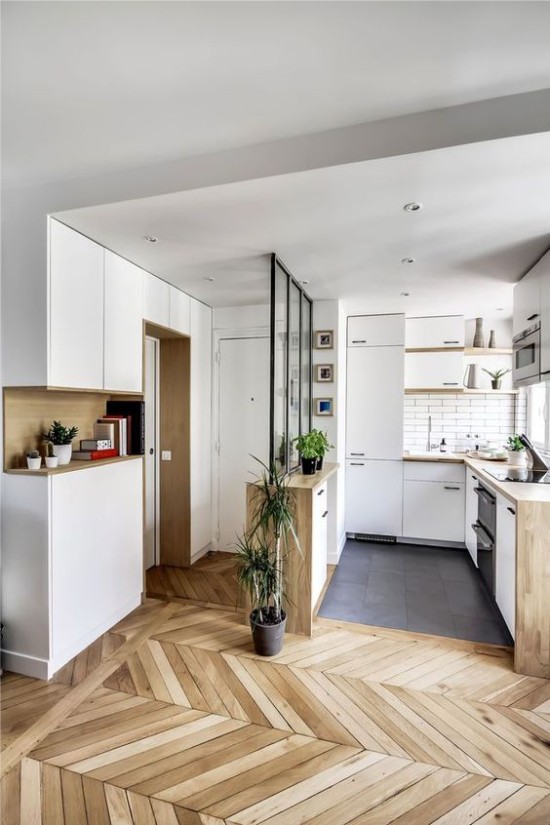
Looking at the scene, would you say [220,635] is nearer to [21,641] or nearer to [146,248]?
[21,641]

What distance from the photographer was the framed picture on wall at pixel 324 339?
12.1ft

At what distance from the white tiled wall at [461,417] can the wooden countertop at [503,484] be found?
0.56 meters

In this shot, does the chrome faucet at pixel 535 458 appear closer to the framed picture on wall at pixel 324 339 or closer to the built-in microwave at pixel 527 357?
the built-in microwave at pixel 527 357

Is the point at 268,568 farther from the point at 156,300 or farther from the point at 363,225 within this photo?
the point at 156,300

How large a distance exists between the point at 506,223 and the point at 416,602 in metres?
2.55

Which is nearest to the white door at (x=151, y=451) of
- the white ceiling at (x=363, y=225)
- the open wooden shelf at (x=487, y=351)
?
the white ceiling at (x=363, y=225)

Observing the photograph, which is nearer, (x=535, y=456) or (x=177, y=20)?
(x=177, y=20)

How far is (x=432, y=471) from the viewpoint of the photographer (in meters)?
3.99

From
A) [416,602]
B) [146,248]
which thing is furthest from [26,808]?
[146,248]

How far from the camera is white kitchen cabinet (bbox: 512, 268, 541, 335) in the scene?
8.87ft

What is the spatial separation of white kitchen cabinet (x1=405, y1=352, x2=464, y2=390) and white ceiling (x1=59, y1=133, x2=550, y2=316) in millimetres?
959

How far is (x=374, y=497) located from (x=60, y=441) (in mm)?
3002

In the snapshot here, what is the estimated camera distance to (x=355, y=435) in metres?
4.21

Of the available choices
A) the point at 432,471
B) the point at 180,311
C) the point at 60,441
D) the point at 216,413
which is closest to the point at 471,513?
the point at 432,471
